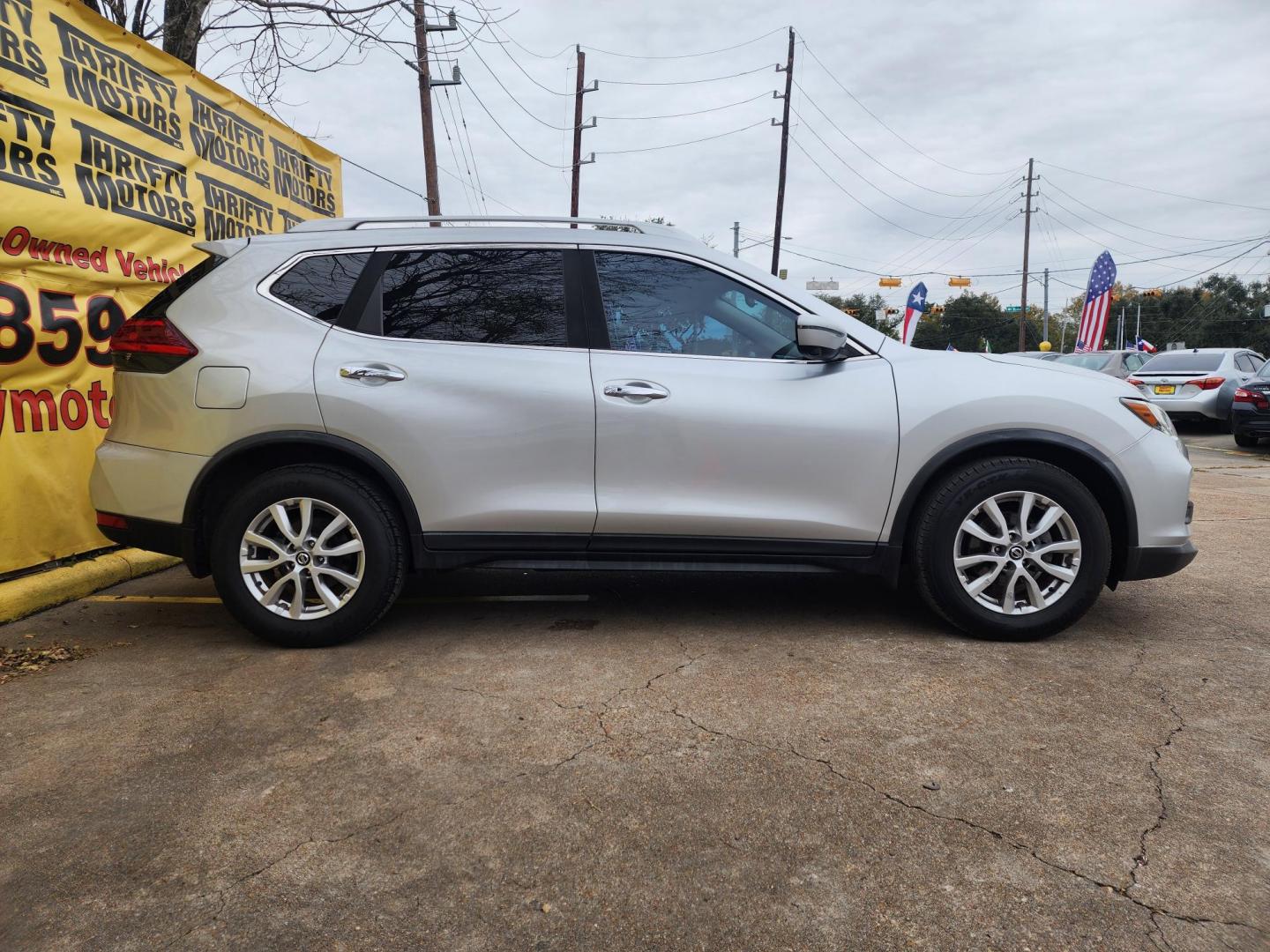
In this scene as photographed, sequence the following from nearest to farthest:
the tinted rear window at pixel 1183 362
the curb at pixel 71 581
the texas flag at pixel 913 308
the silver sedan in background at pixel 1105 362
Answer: the curb at pixel 71 581 → the tinted rear window at pixel 1183 362 → the silver sedan in background at pixel 1105 362 → the texas flag at pixel 913 308

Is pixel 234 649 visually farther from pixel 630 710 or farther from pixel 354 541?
pixel 630 710

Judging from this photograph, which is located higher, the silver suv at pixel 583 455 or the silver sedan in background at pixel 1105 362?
the silver sedan in background at pixel 1105 362

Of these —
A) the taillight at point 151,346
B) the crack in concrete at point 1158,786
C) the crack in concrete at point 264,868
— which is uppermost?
the taillight at point 151,346

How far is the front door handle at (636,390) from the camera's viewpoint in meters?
3.55

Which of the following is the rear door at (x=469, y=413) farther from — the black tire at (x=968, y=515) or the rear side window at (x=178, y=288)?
the black tire at (x=968, y=515)

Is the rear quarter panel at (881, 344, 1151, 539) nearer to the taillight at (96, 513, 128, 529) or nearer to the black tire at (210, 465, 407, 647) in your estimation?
the black tire at (210, 465, 407, 647)

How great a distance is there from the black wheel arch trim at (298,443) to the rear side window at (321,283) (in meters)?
0.54

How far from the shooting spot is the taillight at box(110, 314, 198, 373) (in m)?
3.54

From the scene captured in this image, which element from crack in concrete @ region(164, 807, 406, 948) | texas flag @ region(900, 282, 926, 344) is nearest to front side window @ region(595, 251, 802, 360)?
crack in concrete @ region(164, 807, 406, 948)

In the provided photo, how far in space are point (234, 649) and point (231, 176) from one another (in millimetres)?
4187

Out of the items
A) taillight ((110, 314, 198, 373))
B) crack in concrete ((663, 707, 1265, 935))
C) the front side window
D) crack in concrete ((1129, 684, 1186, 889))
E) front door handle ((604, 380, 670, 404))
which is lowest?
crack in concrete ((663, 707, 1265, 935))

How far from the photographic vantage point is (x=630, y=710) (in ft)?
9.72

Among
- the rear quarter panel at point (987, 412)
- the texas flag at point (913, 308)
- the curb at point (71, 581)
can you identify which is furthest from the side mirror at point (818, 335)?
the texas flag at point (913, 308)

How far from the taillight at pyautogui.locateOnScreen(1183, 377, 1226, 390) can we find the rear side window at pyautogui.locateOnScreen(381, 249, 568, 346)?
15.1 metres
